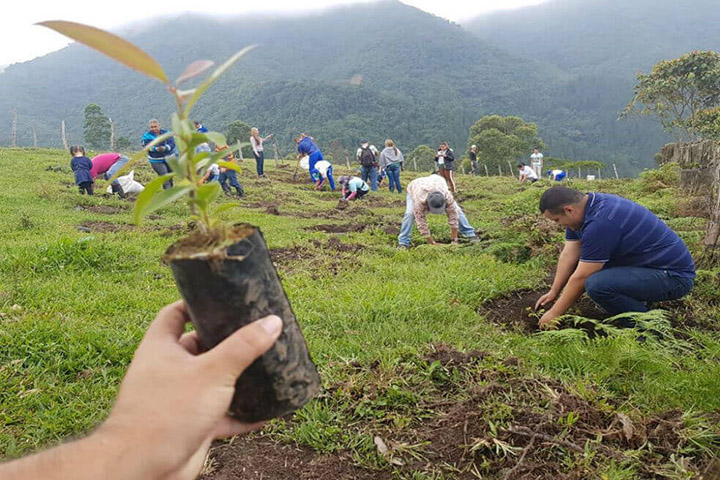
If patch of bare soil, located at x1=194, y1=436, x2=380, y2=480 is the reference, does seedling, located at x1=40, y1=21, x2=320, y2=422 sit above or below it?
above

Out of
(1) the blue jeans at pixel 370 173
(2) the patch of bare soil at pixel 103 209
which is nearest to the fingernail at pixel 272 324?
(2) the patch of bare soil at pixel 103 209

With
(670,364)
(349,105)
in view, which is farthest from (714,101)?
(349,105)

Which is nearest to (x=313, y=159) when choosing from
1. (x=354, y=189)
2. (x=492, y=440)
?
(x=354, y=189)

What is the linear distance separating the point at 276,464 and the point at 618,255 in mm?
3119

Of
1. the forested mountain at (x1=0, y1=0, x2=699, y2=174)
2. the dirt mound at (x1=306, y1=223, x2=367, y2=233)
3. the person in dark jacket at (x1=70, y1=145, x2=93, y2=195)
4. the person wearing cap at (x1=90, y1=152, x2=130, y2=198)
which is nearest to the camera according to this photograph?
the dirt mound at (x1=306, y1=223, x2=367, y2=233)

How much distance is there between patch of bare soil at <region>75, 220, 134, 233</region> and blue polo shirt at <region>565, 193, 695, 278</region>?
22.7ft

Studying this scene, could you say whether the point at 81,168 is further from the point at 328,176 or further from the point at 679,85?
the point at 679,85

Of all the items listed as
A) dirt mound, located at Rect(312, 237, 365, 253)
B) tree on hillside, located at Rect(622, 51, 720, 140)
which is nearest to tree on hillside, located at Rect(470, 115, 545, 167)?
tree on hillside, located at Rect(622, 51, 720, 140)

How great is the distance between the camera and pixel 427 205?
668 cm

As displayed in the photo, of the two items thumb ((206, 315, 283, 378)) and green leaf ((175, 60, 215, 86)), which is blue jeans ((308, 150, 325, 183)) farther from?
thumb ((206, 315, 283, 378))

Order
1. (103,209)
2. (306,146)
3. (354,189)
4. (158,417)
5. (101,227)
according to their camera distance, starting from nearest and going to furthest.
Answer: (158,417), (101,227), (103,209), (354,189), (306,146)

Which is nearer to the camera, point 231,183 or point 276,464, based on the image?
point 276,464

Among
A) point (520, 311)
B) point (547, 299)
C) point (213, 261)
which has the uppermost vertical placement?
point (213, 261)

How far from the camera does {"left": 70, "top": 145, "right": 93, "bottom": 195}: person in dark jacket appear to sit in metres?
10.1
